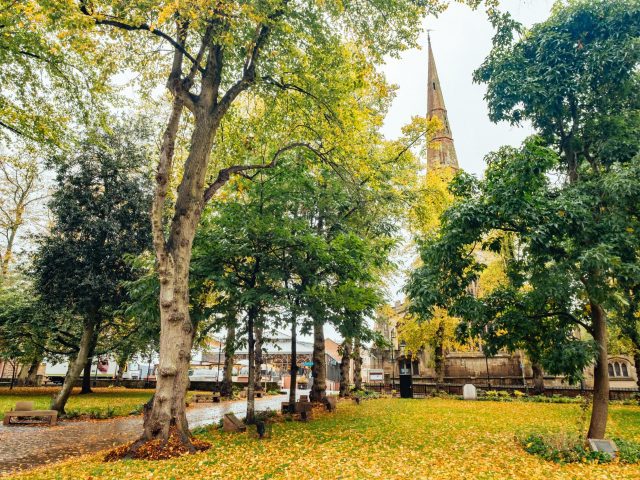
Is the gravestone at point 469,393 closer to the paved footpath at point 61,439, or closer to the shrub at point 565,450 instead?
the paved footpath at point 61,439

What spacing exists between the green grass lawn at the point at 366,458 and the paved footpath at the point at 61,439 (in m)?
1.32

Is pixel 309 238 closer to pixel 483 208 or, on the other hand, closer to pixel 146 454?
pixel 483 208

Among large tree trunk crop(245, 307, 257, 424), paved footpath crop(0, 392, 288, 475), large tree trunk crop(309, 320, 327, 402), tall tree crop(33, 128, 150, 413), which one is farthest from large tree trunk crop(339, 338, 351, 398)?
tall tree crop(33, 128, 150, 413)

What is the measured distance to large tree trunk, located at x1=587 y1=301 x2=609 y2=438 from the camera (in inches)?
321

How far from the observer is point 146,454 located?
7.31 meters

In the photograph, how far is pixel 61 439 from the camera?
10.8 meters

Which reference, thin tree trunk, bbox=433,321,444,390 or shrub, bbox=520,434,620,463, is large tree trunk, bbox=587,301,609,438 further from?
thin tree trunk, bbox=433,321,444,390

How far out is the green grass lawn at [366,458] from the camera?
638 cm

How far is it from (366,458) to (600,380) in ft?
18.1

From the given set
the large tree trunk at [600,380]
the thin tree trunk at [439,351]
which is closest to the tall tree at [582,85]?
the large tree trunk at [600,380]

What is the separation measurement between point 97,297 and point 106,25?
1209cm

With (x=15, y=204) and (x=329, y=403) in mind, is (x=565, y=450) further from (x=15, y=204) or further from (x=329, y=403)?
(x=15, y=204)

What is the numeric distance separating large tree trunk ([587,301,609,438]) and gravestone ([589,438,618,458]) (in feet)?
1.41

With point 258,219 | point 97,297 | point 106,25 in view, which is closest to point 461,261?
point 258,219
